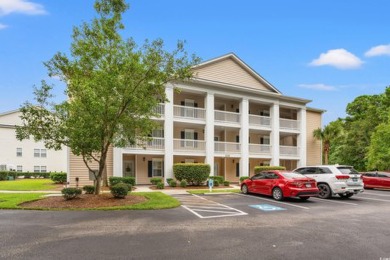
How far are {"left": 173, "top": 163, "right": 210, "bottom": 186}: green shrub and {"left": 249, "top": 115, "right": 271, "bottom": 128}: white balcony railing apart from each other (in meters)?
8.46

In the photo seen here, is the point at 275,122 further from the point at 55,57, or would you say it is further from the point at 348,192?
the point at 55,57

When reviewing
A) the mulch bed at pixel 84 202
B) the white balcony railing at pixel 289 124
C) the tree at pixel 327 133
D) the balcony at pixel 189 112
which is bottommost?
the mulch bed at pixel 84 202

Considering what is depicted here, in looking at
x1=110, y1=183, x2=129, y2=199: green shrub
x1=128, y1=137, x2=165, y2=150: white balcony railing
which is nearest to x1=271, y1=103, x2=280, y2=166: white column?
x1=128, y1=137, x2=165, y2=150: white balcony railing

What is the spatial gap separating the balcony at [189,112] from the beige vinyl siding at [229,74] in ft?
9.96

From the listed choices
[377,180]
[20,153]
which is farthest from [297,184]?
[20,153]

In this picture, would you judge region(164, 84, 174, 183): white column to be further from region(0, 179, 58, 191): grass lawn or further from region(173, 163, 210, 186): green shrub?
region(0, 179, 58, 191): grass lawn

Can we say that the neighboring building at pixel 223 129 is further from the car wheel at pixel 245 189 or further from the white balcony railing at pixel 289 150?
the car wheel at pixel 245 189

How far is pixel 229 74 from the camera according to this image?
29.5 metres

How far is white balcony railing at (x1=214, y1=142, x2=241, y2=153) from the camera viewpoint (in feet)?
93.4

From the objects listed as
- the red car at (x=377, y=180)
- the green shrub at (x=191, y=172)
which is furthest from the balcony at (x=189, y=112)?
the red car at (x=377, y=180)

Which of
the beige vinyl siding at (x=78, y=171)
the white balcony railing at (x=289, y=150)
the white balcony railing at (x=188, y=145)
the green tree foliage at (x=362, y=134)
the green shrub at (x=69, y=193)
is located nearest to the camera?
the green shrub at (x=69, y=193)

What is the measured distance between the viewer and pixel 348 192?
15922 mm

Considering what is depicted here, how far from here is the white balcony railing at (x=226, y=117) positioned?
2861 centimetres

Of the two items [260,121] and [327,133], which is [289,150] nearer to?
[260,121]
